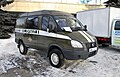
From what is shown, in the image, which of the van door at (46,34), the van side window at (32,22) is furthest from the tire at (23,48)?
the van door at (46,34)

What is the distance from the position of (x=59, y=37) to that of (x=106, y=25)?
530cm

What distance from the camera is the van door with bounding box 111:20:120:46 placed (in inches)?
450

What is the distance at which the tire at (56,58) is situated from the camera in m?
7.93

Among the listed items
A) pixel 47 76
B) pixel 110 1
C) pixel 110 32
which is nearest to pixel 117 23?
pixel 110 32

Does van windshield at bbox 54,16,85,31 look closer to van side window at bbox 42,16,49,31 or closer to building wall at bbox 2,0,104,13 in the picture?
van side window at bbox 42,16,49,31

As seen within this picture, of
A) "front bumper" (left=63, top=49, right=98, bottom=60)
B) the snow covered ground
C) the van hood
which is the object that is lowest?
the snow covered ground

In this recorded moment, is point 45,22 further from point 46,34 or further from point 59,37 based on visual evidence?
point 59,37

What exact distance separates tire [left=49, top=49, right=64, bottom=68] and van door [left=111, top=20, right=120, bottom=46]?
477 cm

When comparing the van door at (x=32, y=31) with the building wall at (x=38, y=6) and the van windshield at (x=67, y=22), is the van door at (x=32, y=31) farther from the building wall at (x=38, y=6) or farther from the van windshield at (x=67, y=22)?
the building wall at (x=38, y=6)

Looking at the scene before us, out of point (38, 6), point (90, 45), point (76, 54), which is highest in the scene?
point (38, 6)

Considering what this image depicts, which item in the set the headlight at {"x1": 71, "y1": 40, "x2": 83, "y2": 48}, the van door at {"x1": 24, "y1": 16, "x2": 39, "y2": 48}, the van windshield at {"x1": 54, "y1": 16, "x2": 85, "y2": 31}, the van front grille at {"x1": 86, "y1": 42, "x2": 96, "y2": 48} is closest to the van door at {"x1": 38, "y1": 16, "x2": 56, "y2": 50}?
the van windshield at {"x1": 54, "y1": 16, "x2": 85, "y2": 31}

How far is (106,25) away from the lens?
12281 mm

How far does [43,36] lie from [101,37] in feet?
17.0

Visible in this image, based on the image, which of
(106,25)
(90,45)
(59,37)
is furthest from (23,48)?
(106,25)
